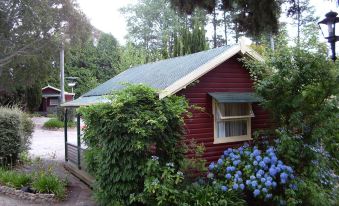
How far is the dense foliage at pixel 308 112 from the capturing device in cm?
707

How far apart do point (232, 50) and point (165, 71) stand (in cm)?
192

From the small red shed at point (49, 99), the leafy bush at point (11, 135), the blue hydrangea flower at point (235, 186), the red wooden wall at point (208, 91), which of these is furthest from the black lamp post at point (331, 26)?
the small red shed at point (49, 99)

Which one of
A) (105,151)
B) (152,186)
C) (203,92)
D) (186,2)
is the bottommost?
(152,186)

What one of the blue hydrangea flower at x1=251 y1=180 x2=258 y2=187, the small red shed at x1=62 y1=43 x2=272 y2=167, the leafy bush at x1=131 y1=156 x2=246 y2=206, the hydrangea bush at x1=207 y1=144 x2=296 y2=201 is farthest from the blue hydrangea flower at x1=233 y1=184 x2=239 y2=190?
the small red shed at x1=62 y1=43 x2=272 y2=167

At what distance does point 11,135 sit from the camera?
34.7ft

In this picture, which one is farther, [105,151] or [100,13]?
[100,13]

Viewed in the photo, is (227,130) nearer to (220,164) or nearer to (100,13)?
(220,164)

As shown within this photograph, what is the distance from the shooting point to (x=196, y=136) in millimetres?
8227

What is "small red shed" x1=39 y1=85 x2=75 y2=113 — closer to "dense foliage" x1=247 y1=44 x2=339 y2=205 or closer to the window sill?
the window sill

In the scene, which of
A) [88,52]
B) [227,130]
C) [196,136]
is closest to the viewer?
[196,136]

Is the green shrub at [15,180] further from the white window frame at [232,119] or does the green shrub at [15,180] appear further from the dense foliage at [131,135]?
the white window frame at [232,119]

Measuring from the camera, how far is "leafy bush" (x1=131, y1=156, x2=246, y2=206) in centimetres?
632

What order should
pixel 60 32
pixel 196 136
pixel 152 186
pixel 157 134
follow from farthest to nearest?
pixel 60 32, pixel 196 136, pixel 157 134, pixel 152 186

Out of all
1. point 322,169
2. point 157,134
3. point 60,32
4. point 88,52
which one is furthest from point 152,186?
point 88,52
